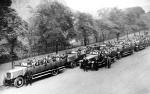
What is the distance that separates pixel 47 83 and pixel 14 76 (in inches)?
73.4

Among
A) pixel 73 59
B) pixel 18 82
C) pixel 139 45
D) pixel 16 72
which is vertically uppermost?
pixel 139 45

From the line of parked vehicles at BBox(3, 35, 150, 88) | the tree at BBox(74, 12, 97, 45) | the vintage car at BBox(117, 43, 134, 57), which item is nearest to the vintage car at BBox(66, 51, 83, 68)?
the line of parked vehicles at BBox(3, 35, 150, 88)

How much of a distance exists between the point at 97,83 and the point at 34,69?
12.9 feet

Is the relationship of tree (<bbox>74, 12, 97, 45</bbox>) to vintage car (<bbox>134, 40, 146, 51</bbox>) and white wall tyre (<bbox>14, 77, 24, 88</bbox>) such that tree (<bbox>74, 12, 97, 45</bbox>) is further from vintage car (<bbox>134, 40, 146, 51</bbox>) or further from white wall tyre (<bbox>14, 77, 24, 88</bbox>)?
white wall tyre (<bbox>14, 77, 24, 88</bbox>)

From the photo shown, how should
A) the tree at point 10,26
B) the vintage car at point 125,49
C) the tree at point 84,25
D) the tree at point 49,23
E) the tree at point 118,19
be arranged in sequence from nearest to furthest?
1. the tree at point 10,26
2. the tree at point 49,23
3. the vintage car at point 125,49
4. the tree at point 84,25
5. the tree at point 118,19

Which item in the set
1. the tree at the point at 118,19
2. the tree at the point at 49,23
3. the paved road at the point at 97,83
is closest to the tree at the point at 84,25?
the tree at the point at 49,23

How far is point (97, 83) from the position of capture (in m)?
10.1

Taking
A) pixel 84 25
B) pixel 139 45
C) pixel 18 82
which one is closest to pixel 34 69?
pixel 18 82

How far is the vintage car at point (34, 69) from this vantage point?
10758 mm

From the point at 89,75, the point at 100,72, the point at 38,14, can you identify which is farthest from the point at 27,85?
the point at 38,14

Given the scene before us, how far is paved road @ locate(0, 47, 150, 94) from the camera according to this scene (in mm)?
9000

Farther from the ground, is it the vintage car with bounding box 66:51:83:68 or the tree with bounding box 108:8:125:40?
the tree with bounding box 108:8:125:40

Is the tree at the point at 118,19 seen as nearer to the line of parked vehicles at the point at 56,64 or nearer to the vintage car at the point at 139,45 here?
the vintage car at the point at 139,45

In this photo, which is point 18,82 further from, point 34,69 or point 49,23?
point 49,23
